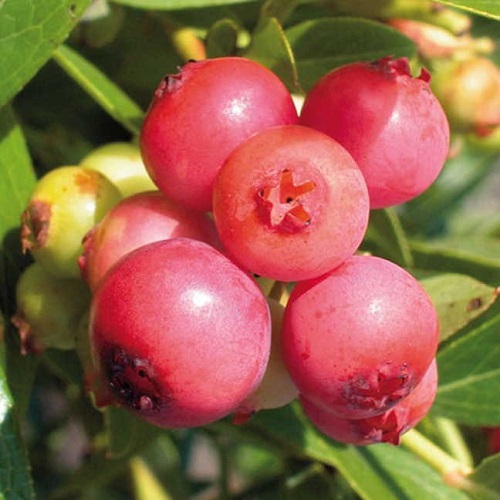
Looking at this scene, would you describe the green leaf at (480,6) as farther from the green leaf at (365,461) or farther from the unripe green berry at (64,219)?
A: the green leaf at (365,461)

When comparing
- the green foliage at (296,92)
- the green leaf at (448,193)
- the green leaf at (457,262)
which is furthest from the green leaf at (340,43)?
the green leaf at (448,193)

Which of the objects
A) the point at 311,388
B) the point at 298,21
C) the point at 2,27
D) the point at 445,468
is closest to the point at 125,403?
the point at 311,388

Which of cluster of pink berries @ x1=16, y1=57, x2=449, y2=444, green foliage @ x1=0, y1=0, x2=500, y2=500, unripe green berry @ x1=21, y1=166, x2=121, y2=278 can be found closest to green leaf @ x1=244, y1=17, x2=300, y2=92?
green foliage @ x1=0, y1=0, x2=500, y2=500

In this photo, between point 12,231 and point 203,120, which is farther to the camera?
point 12,231

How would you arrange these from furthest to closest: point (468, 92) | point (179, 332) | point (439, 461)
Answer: point (468, 92) → point (439, 461) → point (179, 332)

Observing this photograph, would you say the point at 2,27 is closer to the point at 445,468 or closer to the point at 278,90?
the point at 278,90

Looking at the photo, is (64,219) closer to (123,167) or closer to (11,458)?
(123,167)

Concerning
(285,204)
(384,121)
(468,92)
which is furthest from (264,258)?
(468,92)
